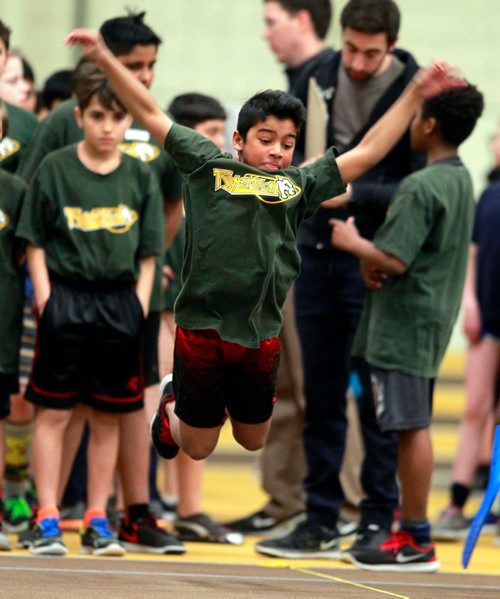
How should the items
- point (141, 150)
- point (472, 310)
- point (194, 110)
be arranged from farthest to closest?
1. point (472, 310)
2. point (194, 110)
3. point (141, 150)

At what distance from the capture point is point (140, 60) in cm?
570

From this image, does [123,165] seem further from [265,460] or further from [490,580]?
[490,580]

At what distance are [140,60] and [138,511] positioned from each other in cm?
173

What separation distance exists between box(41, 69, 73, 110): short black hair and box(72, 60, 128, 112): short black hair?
1.48m

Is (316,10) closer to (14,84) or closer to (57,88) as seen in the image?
(57,88)

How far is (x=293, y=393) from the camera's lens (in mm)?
6438

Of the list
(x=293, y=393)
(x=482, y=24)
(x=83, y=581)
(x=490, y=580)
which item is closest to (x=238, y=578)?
(x=83, y=581)

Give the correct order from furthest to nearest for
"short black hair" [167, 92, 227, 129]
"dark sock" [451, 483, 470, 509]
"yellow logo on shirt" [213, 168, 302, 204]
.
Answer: "dark sock" [451, 483, 470, 509]
"short black hair" [167, 92, 227, 129]
"yellow logo on shirt" [213, 168, 302, 204]

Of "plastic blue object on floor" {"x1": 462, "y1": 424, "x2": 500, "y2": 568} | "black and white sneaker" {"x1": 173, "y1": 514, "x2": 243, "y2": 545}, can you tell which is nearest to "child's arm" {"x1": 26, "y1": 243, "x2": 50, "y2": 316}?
"black and white sneaker" {"x1": 173, "y1": 514, "x2": 243, "y2": 545}

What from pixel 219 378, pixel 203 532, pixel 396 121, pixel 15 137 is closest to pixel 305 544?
pixel 203 532

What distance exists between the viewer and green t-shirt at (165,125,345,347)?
14.4 ft

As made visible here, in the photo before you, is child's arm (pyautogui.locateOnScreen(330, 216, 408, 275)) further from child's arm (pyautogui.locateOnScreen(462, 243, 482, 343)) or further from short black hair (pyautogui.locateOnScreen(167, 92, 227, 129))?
child's arm (pyautogui.locateOnScreen(462, 243, 482, 343))

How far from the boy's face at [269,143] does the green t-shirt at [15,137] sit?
5.69 ft

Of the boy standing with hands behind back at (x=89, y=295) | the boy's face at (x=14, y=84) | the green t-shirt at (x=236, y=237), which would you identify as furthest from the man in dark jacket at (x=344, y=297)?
the boy's face at (x=14, y=84)
